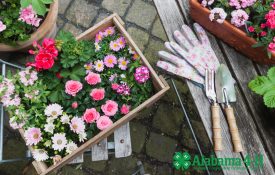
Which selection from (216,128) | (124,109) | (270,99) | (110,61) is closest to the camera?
(270,99)

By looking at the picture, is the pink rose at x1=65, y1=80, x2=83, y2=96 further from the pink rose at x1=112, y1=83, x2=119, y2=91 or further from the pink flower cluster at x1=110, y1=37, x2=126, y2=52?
the pink flower cluster at x1=110, y1=37, x2=126, y2=52

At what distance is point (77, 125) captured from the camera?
69.1 inches

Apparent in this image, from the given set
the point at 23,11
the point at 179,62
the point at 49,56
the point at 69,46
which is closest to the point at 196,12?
the point at 179,62

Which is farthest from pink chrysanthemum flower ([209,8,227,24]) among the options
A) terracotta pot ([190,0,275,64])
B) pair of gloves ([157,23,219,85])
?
pair of gloves ([157,23,219,85])

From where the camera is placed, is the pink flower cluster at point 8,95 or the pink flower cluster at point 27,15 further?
the pink flower cluster at point 27,15

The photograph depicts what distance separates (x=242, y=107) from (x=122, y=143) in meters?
0.81

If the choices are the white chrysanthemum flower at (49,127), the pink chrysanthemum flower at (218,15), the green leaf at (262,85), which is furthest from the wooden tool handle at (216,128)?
the white chrysanthemum flower at (49,127)

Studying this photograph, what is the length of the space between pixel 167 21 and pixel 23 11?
37.3 inches

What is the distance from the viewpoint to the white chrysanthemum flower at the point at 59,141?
1741mm

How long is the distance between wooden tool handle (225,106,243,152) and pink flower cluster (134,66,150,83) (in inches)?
20.9

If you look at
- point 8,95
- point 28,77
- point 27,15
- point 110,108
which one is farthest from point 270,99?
point 27,15

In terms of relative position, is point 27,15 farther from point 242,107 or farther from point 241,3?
point 242,107

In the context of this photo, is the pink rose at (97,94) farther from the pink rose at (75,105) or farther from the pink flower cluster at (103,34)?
the pink flower cluster at (103,34)

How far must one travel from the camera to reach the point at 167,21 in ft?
6.08
